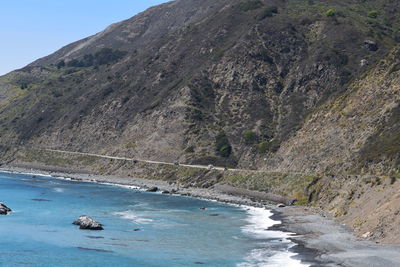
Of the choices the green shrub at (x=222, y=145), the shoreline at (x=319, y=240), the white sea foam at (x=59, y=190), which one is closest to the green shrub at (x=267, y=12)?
the green shrub at (x=222, y=145)

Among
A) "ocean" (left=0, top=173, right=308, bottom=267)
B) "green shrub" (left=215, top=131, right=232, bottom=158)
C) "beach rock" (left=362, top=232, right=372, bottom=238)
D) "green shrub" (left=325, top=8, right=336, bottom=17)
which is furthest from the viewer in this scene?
"green shrub" (left=325, top=8, right=336, bottom=17)

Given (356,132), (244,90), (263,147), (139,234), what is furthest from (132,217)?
(244,90)

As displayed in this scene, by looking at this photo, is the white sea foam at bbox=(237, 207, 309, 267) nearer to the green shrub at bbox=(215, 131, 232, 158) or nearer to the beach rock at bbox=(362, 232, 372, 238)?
the beach rock at bbox=(362, 232, 372, 238)

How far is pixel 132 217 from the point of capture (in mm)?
90812

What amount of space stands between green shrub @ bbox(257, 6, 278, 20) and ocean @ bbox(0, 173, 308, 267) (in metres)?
92.4

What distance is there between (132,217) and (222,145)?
208 ft

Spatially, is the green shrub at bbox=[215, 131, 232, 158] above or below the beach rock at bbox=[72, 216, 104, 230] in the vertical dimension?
above

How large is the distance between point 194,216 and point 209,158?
5591cm

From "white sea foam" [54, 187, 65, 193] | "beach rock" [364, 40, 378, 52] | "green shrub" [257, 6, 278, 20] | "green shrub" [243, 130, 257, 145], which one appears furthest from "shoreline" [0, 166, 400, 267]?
"green shrub" [257, 6, 278, 20]

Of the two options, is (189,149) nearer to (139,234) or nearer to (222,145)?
(222,145)

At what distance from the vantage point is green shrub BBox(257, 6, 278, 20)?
19315cm

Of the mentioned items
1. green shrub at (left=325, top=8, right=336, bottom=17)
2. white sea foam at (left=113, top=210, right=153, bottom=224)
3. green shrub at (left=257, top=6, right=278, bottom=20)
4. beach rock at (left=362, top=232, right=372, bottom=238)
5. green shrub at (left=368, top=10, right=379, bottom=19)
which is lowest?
white sea foam at (left=113, top=210, right=153, bottom=224)

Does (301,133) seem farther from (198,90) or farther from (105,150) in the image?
(105,150)

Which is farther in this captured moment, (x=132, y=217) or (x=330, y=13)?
(x=330, y=13)
